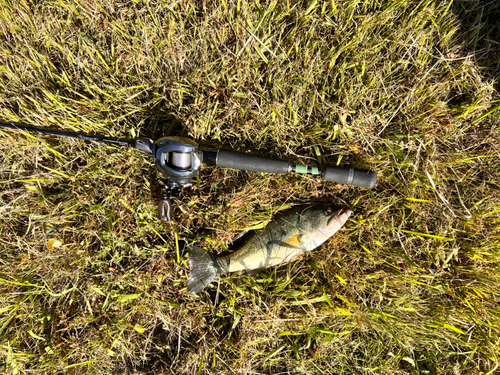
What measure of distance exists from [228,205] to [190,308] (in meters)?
1.07

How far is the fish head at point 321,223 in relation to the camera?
2.42 meters

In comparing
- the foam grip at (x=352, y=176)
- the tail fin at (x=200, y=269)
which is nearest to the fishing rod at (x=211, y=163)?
the foam grip at (x=352, y=176)

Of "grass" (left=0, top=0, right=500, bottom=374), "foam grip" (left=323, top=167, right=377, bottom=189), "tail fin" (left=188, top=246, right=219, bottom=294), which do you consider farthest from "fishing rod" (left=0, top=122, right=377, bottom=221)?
"tail fin" (left=188, top=246, right=219, bottom=294)

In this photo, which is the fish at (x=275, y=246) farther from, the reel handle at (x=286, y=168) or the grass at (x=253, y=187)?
the reel handle at (x=286, y=168)

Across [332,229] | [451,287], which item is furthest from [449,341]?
[332,229]

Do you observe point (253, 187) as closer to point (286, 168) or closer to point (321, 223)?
point (286, 168)

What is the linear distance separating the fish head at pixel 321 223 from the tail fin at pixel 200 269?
0.91 metres

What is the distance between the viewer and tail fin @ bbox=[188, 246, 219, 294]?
2.52 metres

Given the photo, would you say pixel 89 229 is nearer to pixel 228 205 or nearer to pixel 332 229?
pixel 228 205

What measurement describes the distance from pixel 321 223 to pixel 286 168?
61cm

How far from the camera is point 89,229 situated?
259cm

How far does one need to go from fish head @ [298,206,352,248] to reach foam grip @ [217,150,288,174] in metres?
0.52

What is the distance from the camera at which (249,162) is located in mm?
2285

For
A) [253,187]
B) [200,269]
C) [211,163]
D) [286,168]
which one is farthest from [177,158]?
[200,269]
